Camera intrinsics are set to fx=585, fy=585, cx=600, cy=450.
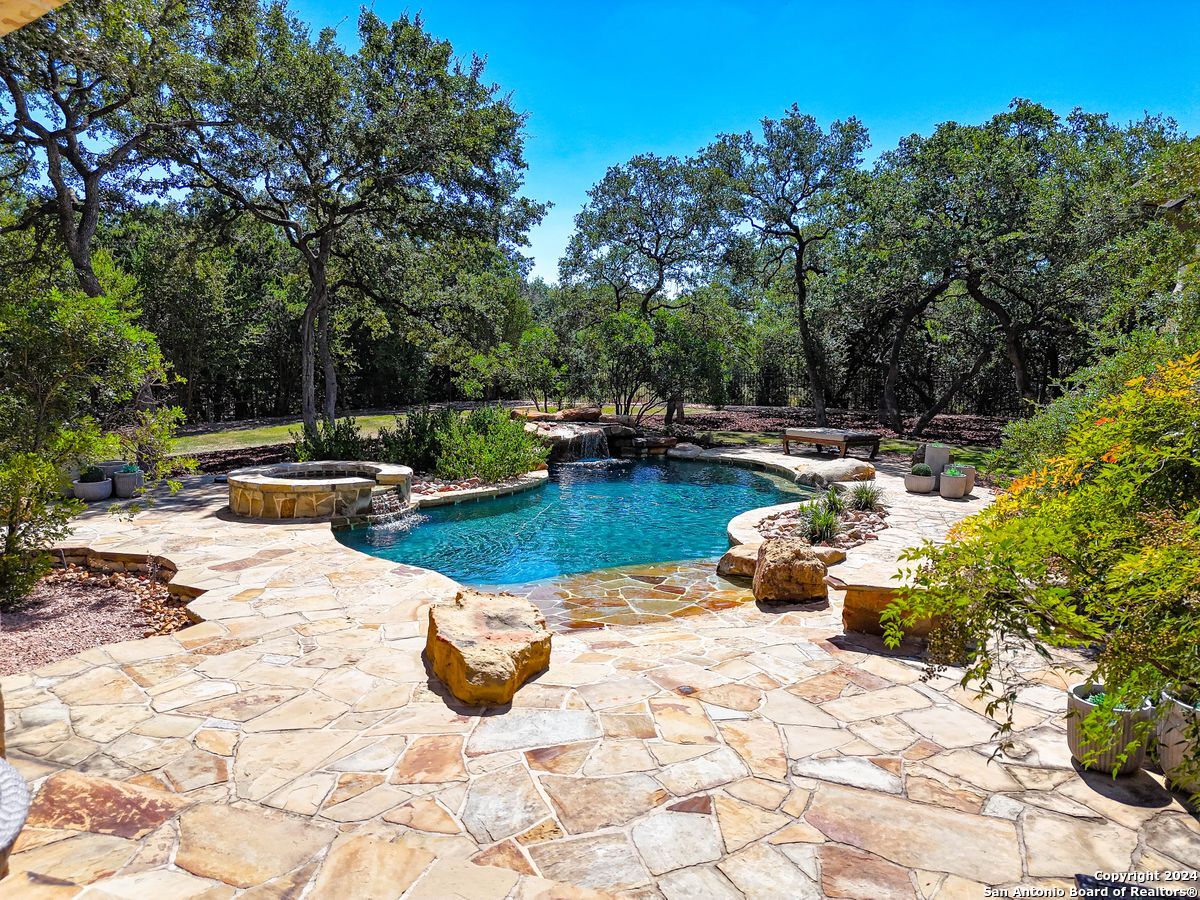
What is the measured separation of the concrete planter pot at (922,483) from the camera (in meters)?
9.86

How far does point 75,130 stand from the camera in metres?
9.78

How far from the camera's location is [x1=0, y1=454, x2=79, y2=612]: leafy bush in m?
4.43

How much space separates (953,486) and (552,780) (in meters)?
9.07

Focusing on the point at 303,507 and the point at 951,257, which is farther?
the point at 951,257

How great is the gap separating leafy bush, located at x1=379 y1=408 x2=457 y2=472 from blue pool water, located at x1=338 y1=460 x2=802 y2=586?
2049 mm

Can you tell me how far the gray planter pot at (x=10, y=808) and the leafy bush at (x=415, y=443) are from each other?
31.6 ft

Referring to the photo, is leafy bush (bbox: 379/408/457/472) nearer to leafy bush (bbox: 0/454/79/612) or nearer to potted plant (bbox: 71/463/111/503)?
potted plant (bbox: 71/463/111/503)

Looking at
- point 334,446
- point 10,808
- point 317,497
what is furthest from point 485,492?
point 10,808

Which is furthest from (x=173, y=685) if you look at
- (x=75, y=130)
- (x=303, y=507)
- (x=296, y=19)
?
(x=296, y=19)

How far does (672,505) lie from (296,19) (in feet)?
38.8

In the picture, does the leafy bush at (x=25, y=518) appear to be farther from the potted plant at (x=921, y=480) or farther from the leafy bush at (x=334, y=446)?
the potted plant at (x=921, y=480)

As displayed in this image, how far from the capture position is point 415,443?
11539mm

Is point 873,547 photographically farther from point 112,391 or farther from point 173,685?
point 112,391

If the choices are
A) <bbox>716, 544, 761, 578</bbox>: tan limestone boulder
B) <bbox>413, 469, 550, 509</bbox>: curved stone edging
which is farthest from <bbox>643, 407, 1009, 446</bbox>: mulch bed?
<bbox>716, 544, 761, 578</bbox>: tan limestone boulder
